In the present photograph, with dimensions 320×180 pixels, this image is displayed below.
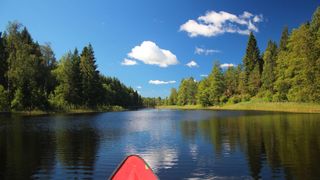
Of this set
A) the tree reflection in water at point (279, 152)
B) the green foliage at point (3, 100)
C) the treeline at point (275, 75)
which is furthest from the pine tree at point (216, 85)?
the tree reflection in water at point (279, 152)

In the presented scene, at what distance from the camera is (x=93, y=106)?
122m

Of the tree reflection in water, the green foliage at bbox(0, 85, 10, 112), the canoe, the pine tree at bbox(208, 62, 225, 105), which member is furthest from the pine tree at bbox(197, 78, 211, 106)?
the canoe

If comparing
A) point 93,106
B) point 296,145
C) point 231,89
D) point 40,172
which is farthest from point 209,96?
point 40,172

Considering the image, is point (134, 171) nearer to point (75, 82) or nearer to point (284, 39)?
point (75, 82)

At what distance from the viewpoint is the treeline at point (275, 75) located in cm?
7606

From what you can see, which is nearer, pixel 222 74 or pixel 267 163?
pixel 267 163

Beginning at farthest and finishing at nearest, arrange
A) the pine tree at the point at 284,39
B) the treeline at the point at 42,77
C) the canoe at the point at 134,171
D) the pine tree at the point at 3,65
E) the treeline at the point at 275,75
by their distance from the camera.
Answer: the pine tree at the point at 284,39 → the pine tree at the point at 3,65 → the treeline at the point at 42,77 → the treeline at the point at 275,75 → the canoe at the point at 134,171

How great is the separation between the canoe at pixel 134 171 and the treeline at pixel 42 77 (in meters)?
73.5

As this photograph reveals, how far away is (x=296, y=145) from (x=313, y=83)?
176 ft

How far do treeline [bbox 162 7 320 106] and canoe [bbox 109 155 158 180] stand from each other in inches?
2747

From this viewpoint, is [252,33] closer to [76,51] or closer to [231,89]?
[231,89]

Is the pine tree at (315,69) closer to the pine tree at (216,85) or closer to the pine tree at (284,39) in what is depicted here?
the pine tree at (284,39)

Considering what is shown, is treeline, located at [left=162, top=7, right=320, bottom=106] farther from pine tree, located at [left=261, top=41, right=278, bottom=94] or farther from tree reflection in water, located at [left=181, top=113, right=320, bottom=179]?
tree reflection in water, located at [left=181, top=113, right=320, bottom=179]

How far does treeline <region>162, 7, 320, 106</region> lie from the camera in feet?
250
